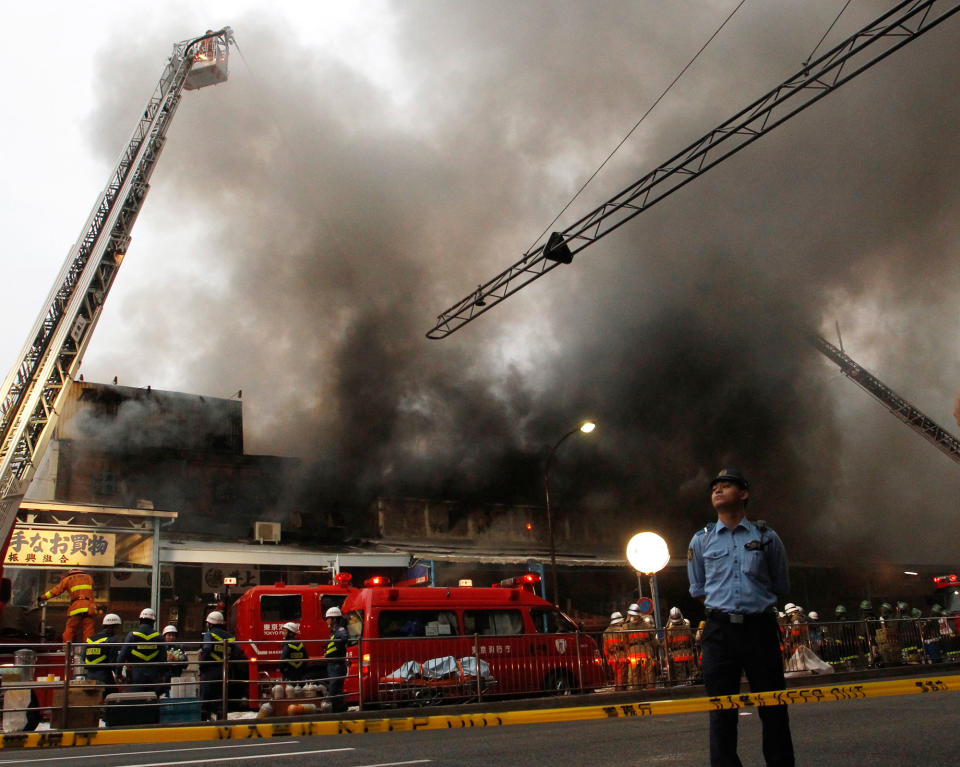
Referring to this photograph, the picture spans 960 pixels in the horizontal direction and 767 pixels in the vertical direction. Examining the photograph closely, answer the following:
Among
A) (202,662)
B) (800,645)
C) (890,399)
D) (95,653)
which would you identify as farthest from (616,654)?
(890,399)

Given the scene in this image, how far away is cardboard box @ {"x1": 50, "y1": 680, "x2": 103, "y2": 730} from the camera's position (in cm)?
852

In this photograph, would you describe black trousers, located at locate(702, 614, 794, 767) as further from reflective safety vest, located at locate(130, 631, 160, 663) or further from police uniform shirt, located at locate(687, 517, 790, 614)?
reflective safety vest, located at locate(130, 631, 160, 663)

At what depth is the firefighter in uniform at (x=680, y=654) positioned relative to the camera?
11727mm

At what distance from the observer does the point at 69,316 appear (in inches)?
615

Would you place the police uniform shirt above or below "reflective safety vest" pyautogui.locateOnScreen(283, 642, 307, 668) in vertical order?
above

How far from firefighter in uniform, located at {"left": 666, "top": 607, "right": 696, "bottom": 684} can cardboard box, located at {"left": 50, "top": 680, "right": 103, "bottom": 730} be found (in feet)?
23.8

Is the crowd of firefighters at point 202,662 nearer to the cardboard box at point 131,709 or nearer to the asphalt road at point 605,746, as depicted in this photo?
the cardboard box at point 131,709

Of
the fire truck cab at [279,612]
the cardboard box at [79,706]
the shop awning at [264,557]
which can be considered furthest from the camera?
the shop awning at [264,557]

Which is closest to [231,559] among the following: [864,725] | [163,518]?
[163,518]

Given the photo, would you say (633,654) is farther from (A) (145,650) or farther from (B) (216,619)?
(A) (145,650)

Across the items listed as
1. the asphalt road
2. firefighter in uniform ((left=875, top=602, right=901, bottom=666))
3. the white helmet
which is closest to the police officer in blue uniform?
the asphalt road

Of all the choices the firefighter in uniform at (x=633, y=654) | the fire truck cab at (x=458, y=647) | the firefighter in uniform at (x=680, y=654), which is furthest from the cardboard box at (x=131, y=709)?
the firefighter in uniform at (x=680, y=654)

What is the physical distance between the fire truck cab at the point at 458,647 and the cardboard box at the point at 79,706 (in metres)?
2.75

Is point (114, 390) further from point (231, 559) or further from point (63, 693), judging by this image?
point (63, 693)
